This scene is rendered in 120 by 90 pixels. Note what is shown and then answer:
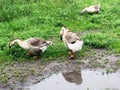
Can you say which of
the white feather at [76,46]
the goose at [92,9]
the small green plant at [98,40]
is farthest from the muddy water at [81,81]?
the goose at [92,9]

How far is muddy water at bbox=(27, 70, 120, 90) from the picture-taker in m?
9.00

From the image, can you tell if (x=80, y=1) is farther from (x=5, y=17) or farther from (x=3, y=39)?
(x=3, y=39)

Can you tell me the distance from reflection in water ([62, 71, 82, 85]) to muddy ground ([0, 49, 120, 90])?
19 centimetres

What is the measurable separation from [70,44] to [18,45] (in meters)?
1.52

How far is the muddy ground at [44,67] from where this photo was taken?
945cm

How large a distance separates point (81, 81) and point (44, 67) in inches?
48.2

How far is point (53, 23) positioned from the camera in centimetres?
1306

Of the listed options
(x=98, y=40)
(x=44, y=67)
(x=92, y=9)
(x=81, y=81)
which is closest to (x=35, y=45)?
(x=44, y=67)

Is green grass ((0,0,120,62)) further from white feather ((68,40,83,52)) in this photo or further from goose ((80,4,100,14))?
white feather ((68,40,83,52))

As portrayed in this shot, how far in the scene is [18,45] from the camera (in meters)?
10.8

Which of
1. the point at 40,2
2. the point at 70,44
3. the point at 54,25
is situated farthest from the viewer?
the point at 40,2

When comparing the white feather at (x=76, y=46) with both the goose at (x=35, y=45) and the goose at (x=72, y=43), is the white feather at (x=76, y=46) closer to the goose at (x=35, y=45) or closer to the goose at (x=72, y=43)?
the goose at (x=72, y=43)

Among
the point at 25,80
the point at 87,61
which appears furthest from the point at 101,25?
the point at 25,80

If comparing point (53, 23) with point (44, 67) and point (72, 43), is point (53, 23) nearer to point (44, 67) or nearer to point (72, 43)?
point (72, 43)
